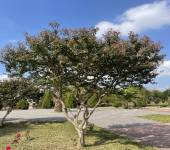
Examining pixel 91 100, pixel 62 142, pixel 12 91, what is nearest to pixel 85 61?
pixel 62 142

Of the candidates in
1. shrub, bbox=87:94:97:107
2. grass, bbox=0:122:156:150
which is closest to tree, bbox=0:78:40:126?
shrub, bbox=87:94:97:107

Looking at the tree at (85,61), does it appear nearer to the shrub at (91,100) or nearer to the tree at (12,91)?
the shrub at (91,100)

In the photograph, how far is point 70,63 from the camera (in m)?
12.2

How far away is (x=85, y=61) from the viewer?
12125mm

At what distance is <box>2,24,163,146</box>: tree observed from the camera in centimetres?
1194

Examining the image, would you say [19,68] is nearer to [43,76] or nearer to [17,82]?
[43,76]

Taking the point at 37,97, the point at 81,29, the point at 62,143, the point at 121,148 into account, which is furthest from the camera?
the point at 37,97

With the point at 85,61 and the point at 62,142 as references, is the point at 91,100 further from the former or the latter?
the point at 85,61

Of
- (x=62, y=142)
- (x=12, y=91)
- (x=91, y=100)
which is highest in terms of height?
(x=91, y=100)

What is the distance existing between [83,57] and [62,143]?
3313 millimetres

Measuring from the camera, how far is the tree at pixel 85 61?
11.9 meters

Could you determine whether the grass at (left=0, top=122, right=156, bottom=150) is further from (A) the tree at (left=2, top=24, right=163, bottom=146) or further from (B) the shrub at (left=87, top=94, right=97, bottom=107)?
(B) the shrub at (left=87, top=94, right=97, bottom=107)

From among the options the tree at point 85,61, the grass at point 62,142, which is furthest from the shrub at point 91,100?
the tree at point 85,61

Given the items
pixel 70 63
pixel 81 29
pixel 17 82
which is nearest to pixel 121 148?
pixel 70 63
